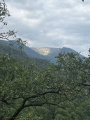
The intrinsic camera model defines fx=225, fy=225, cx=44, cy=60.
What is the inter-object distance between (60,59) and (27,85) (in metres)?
11.1

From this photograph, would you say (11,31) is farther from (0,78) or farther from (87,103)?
(87,103)

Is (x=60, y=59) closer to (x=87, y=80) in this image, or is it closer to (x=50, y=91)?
(x=87, y=80)

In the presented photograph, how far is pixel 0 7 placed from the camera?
15633 mm

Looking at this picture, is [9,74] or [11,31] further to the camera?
[9,74]

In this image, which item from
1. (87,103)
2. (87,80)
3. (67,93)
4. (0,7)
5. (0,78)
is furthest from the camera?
(87,103)

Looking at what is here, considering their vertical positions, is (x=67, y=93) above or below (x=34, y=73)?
below

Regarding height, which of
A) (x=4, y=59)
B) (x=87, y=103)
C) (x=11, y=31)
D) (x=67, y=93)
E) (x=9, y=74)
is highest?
(x=11, y=31)

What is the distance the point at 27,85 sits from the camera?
15.9m

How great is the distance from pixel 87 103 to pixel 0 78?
2705 inches

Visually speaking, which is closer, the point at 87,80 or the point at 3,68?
the point at 3,68

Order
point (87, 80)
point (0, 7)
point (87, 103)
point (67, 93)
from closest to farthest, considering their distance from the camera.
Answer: point (0, 7) < point (67, 93) < point (87, 80) < point (87, 103)

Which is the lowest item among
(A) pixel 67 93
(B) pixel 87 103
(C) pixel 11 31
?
(B) pixel 87 103

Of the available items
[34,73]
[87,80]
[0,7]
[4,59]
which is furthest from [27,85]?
[87,80]

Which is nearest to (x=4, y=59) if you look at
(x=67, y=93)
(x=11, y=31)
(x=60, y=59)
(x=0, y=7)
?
(x=11, y=31)
